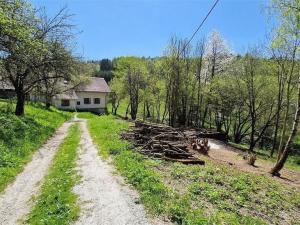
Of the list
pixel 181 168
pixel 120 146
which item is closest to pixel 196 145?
pixel 120 146

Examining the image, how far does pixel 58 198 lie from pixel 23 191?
226 cm

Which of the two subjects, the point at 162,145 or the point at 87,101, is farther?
the point at 87,101

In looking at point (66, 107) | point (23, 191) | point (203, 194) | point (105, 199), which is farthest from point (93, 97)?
point (105, 199)

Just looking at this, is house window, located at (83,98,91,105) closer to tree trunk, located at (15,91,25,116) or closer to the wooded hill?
the wooded hill

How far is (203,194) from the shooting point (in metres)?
11.8

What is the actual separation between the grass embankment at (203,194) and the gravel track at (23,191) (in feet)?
10.5

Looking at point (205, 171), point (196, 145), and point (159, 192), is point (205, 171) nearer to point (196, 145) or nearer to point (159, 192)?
point (159, 192)

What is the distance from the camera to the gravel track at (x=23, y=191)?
10.3m

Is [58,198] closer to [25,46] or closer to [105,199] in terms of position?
[105,199]

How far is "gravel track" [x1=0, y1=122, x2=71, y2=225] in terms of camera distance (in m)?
10.3

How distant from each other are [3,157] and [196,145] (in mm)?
13532

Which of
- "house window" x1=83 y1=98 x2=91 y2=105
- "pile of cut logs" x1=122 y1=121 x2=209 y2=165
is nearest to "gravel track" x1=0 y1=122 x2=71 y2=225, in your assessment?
"pile of cut logs" x1=122 y1=121 x2=209 y2=165

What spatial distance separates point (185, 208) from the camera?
1001 centimetres

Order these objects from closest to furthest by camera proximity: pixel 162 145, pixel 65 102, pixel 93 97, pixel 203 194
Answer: pixel 203 194 < pixel 162 145 < pixel 65 102 < pixel 93 97
